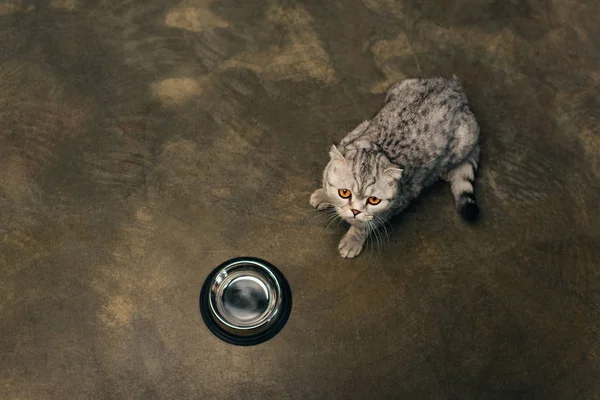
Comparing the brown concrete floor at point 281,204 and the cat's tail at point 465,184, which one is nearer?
the brown concrete floor at point 281,204

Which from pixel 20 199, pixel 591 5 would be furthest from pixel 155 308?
pixel 591 5

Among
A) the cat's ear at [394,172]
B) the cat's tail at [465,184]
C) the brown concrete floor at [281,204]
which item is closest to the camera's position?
the cat's ear at [394,172]

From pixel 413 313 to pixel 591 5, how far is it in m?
2.13

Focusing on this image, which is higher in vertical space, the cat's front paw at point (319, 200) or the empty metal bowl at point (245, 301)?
the cat's front paw at point (319, 200)

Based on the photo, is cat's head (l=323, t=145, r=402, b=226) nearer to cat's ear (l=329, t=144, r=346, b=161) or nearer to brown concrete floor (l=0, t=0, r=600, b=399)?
cat's ear (l=329, t=144, r=346, b=161)

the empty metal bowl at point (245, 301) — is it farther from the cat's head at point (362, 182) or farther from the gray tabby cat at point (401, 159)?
the cat's head at point (362, 182)

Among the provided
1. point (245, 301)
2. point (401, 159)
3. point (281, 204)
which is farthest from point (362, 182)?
point (245, 301)

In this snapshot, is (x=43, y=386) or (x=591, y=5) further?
(x=591, y=5)

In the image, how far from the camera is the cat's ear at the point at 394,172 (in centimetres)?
194

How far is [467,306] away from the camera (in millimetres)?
2275

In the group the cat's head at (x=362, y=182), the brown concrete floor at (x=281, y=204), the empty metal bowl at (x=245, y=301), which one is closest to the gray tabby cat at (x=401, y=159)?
the cat's head at (x=362, y=182)

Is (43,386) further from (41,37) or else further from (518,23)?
(518,23)

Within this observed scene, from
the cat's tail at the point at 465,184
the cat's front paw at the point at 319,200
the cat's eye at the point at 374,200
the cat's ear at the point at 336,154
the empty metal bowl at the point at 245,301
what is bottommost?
the empty metal bowl at the point at 245,301

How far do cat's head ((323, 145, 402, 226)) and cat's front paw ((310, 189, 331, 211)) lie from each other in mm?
303
